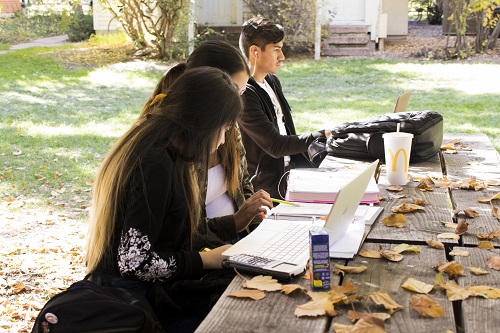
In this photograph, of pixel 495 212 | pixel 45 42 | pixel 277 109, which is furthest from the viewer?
pixel 45 42

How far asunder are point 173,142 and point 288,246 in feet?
1.75

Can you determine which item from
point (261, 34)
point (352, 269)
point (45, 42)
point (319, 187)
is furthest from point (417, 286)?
point (45, 42)

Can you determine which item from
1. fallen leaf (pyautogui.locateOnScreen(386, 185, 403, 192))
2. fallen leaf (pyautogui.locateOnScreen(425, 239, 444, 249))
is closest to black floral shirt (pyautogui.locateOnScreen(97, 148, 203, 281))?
fallen leaf (pyautogui.locateOnScreen(425, 239, 444, 249))

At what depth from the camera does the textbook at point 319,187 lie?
3002 mm

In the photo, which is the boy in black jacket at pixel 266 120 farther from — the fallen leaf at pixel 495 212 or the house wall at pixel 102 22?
the house wall at pixel 102 22

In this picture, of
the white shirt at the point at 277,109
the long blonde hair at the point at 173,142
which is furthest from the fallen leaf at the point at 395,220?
the white shirt at the point at 277,109

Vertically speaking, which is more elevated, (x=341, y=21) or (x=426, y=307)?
(x=341, y=21)

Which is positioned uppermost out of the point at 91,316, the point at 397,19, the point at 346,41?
the point at 397,19

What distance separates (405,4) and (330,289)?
53.1ft

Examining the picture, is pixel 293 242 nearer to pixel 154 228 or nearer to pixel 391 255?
pixel 391 255

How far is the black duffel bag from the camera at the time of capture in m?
3.79

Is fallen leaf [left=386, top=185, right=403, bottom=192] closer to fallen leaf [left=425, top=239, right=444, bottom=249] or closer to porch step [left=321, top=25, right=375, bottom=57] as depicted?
fallen leaf [left=425, top=239, right=444, bottom=249]

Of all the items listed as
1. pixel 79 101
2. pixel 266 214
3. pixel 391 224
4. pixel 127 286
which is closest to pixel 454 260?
pixel 391 224

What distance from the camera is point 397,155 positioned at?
10.7 ft
